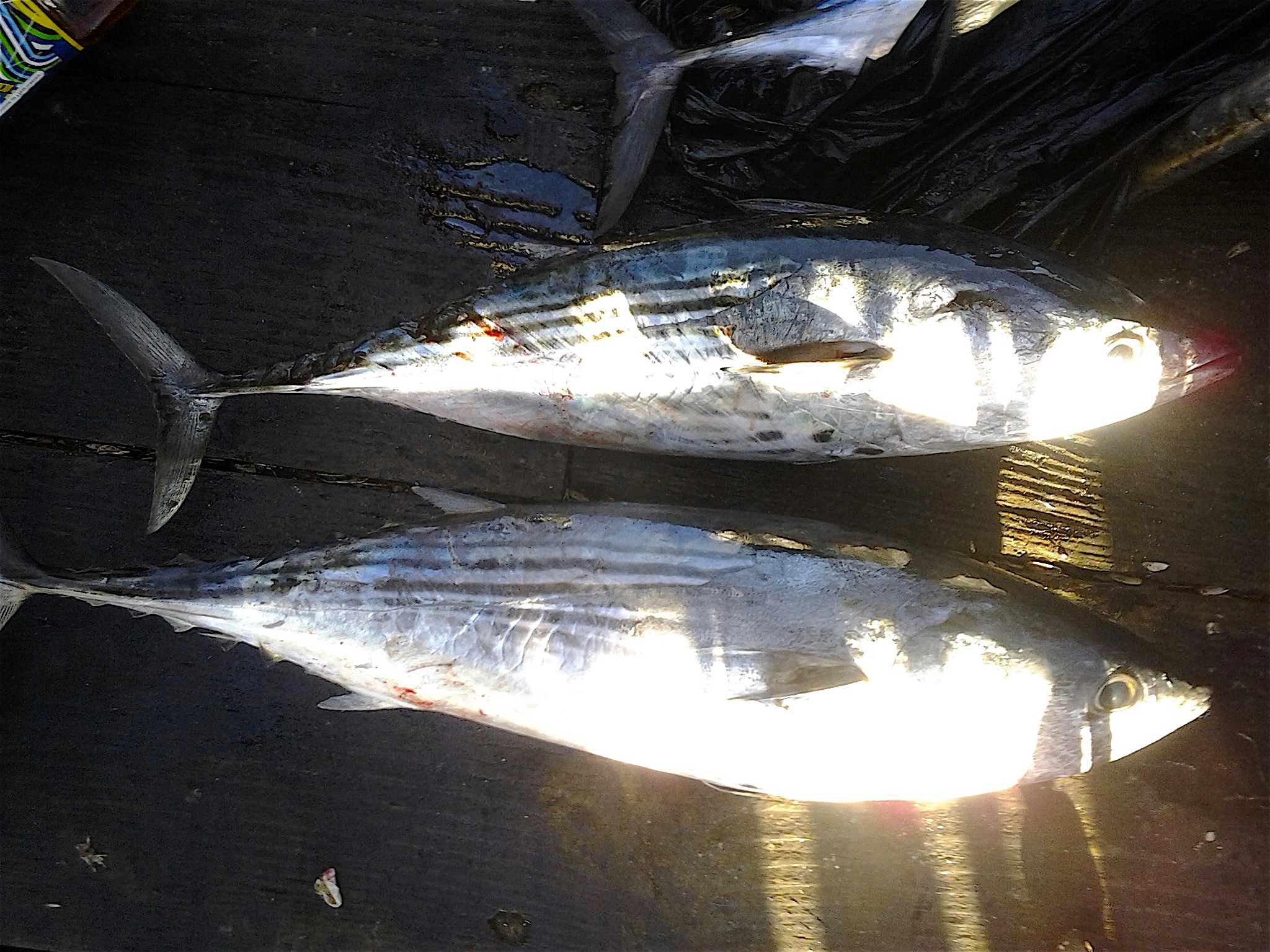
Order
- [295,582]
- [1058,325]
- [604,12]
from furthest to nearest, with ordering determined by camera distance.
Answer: [604,12] < [295,582] < [1058,325]

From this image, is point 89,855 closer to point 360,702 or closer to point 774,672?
point 360,702

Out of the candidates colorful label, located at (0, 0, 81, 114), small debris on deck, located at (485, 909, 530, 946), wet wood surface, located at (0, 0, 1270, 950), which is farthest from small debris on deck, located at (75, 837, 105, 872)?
colorful label, located at (0, 0, 81, 114)

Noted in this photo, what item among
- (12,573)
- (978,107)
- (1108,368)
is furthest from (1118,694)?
(12,573)

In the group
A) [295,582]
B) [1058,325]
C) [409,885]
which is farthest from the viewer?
[409,885]

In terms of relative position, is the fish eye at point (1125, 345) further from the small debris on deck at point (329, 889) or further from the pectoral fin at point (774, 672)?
the small debris on deck at point (329, 889)

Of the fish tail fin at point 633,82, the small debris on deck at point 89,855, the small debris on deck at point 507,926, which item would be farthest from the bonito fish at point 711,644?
the fish tail fin at point 633,82

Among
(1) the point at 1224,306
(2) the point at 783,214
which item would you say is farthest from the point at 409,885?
(1) the point at 1224,306

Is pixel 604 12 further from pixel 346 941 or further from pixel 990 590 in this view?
pixel 346 941
